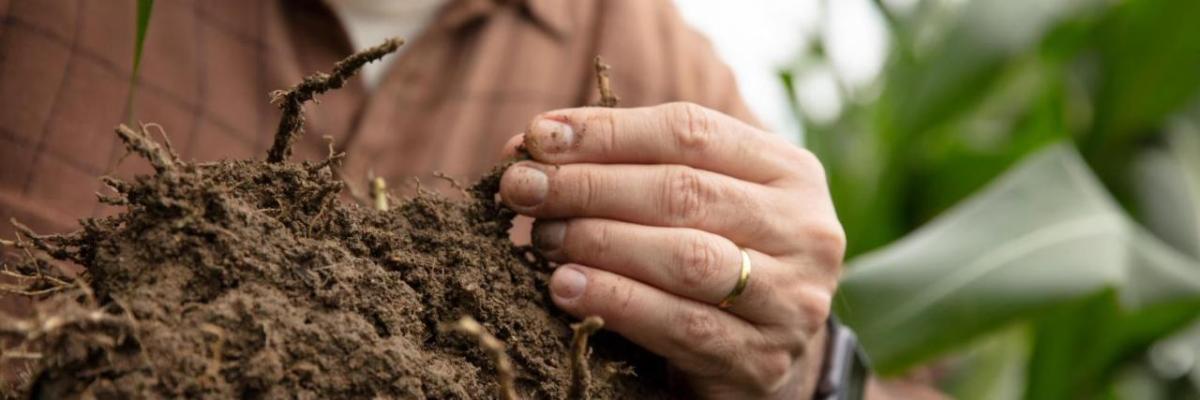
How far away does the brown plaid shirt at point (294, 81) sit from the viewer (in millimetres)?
1018


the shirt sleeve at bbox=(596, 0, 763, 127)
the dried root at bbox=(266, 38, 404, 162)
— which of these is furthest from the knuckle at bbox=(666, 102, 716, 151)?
the shirt sleeve at bbox=(596, 0, 763, 127)

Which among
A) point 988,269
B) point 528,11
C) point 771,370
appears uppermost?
point 528,11

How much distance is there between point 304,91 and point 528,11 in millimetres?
877

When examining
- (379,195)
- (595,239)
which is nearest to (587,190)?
(595,239)

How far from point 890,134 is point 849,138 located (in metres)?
0.08

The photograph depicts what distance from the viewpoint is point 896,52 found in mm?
1787

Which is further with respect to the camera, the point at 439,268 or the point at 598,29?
the point at 598,29

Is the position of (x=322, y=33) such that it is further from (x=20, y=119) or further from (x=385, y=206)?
(x=385, y=206)

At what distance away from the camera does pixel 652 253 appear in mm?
682

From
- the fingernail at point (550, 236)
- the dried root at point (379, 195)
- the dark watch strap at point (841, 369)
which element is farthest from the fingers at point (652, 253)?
the dark watch strap at point (841, 369)

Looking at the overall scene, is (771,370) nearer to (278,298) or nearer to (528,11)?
(278,298)

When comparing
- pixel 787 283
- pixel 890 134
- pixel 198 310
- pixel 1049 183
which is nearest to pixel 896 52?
pixel 890 134

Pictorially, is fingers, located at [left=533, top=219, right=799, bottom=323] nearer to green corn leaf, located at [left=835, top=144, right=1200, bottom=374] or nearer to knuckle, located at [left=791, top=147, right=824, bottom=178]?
knuckle, located at [left=791, top=147, right=824, bottom=178]

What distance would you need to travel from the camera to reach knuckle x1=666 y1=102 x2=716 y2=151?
0.69 meters
